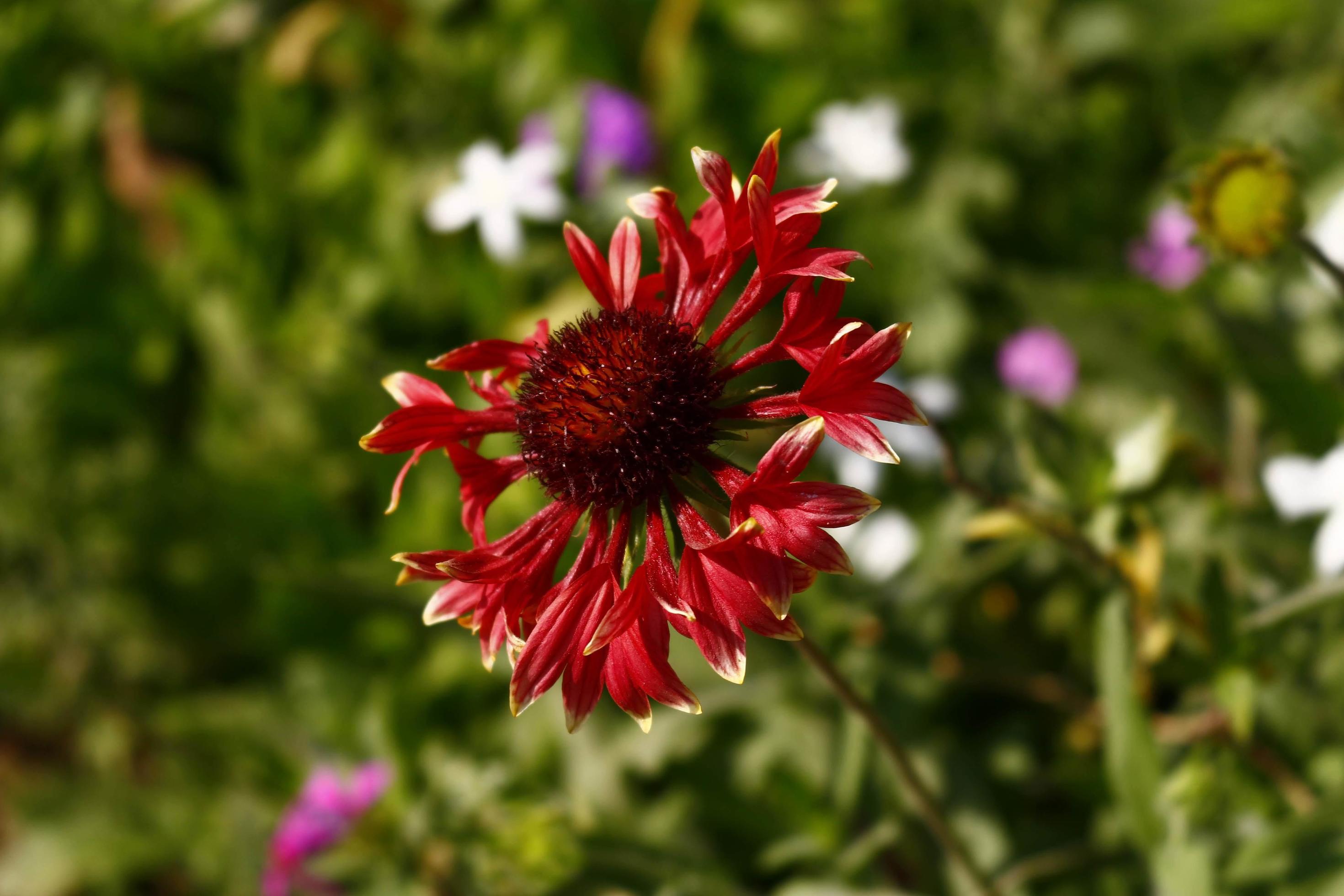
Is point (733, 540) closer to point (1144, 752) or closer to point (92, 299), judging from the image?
point (1144, 752)

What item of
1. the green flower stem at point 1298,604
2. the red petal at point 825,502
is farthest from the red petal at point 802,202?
the green flower stem at point 1298,604

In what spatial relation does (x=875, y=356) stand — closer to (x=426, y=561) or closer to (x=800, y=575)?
(x=800, y=575)

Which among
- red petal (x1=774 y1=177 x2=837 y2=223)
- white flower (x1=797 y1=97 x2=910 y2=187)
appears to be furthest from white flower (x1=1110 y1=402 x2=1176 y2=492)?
white flower (x1=797 y1=97 x2=910 y2=187)

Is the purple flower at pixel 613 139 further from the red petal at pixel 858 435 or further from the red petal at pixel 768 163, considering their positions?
the red petal at pixel 858 435

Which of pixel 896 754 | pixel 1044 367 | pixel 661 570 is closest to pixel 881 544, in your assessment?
pixel 1044 367

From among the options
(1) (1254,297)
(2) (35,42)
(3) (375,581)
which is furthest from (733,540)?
(2) (35,42)

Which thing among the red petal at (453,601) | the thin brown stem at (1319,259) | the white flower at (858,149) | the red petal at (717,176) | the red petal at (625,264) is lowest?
the red petal at (453,601)

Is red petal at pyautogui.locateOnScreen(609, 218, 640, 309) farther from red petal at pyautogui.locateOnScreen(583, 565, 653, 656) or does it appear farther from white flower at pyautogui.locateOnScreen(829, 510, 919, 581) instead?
white flower at pyautogui.locateOnScreen(829, 510, 919, 581)
